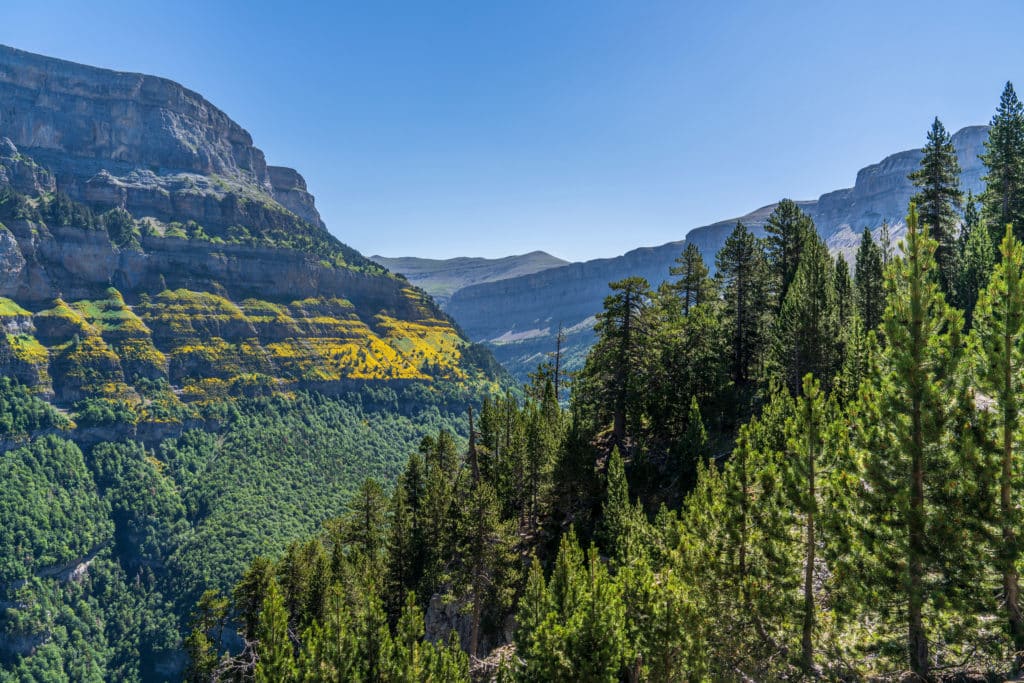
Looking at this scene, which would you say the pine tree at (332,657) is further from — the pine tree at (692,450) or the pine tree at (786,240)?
the pine tree at (786,240)

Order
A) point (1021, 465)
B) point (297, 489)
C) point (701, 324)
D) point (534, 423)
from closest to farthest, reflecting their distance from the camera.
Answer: point (1021, 465)
point (534, 423)
point (701, 324)
point (297, 489)

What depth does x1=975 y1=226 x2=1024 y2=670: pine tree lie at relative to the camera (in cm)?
1245

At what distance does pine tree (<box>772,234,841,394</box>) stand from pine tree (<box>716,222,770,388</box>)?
6.31m

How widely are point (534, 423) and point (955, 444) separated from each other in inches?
1213

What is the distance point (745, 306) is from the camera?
49000mm

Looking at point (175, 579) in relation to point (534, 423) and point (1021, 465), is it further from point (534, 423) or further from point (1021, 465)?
point (1021, 465)

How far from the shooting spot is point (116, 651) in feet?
363

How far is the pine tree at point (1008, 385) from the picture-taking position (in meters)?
12.5

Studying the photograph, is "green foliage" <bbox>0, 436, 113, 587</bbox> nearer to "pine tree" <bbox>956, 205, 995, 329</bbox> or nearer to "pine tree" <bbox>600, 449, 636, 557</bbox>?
"pine tree" <bbox>600, 449, 636, 557</bbox>

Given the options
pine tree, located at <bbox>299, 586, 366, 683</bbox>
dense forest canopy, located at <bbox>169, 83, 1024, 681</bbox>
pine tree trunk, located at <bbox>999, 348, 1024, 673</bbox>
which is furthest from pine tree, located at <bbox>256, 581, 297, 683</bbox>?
pine tree trunk, located at <bbox>999, 348, 1024, 673</bbox>

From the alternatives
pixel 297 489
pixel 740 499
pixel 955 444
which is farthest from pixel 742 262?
pixel 297 489

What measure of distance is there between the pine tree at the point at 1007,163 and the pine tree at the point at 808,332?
21.9 meters

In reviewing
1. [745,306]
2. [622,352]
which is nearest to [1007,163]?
[745,306]

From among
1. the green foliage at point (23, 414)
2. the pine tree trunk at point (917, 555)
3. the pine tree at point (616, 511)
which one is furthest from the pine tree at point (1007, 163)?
the green foliage at point (23, 414)
